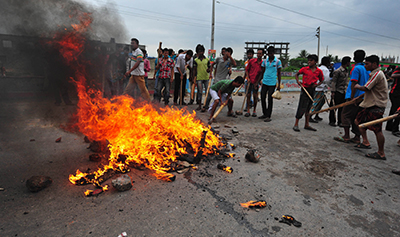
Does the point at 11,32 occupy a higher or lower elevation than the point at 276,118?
higher

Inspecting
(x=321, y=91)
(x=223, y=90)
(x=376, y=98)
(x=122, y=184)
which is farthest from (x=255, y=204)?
(x=321, y=91)

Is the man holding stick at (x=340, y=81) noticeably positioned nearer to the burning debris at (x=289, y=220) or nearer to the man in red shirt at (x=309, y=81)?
the man in red shirt at (x=309, y=81)

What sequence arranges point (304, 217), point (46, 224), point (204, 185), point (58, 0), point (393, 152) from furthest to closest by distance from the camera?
1. point (393, 152)
2. point (58, 0)
3. point (204, 185)
4. point (304, 217)
5. point (46, 224)

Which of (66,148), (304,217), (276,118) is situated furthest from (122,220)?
(276,118)

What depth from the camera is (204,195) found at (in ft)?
9.51

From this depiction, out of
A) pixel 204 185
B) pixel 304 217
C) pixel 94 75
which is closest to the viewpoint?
pixel 304 217

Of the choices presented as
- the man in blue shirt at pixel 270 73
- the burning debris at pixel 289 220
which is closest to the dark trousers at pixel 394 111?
the man in blue shirt at pixel 270 73

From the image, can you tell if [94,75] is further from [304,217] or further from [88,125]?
[304,217]

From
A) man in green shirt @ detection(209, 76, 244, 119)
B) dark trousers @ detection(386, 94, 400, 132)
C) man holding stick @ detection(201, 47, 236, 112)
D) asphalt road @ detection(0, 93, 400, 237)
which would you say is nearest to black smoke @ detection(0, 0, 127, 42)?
asphalt road @ detection(0, 93, 400, 237)

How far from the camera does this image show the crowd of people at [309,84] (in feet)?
14.8

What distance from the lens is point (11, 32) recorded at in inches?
137

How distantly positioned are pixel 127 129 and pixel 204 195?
1.95 meters

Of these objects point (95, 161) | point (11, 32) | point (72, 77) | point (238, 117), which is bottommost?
point (95, 161)

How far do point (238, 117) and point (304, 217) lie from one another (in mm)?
5306
